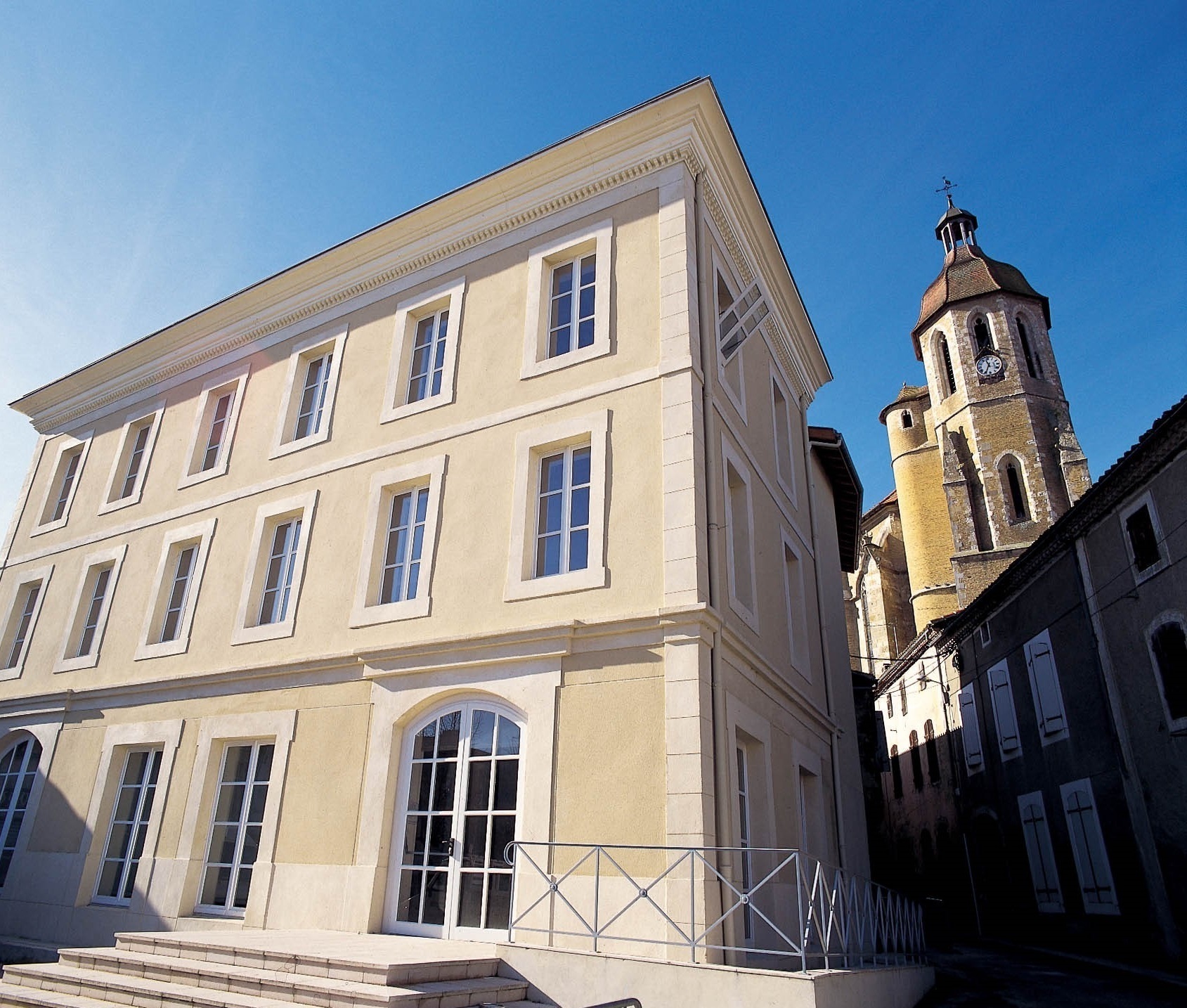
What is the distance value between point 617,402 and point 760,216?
15.1ft

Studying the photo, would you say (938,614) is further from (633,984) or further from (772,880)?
(633,984)

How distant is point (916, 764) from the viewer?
28.1 metres

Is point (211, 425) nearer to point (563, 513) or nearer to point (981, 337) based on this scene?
point (563, 513)

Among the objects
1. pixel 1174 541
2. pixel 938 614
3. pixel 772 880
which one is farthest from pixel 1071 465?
pixel 772 880

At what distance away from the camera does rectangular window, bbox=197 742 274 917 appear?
31.0ft

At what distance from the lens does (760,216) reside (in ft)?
38.1

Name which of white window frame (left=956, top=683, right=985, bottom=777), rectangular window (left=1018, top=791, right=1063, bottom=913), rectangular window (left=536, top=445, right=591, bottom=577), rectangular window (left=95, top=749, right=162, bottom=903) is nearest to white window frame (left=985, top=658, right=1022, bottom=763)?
rectangular window (left=1018, top=791, right=1063, bottom=913)

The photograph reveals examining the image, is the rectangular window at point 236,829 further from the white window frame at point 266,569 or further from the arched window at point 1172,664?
the arched window at point 1172,664

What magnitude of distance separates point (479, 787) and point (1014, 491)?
104 ft

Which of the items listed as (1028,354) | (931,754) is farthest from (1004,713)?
(1028,354)

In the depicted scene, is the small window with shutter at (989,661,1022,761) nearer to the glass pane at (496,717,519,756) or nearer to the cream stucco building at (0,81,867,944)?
the cream stucco building at (0,81,867,944)

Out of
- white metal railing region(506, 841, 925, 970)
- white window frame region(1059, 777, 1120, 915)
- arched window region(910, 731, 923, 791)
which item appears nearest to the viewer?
white metal railing region(506, 841, 925, 970)

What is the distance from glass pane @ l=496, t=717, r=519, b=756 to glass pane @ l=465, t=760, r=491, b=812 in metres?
0.21

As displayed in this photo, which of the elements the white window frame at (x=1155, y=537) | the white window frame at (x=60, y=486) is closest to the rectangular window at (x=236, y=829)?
the white window frame at (x=60, y=486)
